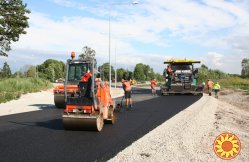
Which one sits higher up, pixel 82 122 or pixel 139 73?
pixel 139 73

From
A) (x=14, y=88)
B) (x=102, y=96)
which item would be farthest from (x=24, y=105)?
(x=102, y=96)

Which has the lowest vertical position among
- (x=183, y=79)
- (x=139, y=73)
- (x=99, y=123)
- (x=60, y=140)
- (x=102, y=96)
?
(x=60, y=140)

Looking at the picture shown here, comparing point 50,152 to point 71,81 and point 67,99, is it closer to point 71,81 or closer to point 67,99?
→ point 67,99

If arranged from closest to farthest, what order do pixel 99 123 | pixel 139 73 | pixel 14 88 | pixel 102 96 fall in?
pixel 99 123
pixel 102 96
pixel 14 88
pixel 139 73

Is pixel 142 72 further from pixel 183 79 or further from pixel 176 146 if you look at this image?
pixel 176 146

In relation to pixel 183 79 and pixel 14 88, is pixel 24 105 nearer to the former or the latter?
pixel 14 88

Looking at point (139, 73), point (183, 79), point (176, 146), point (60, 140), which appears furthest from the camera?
point (139, 73)

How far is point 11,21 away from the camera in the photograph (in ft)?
97.6

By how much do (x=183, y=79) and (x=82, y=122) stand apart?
20.6 m

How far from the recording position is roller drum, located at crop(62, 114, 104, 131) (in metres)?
10.0

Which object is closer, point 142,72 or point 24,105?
point 24,105

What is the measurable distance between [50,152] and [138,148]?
1.93 meters

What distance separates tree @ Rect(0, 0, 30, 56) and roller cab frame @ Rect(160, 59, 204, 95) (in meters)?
13.0

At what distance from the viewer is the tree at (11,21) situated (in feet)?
98.3
